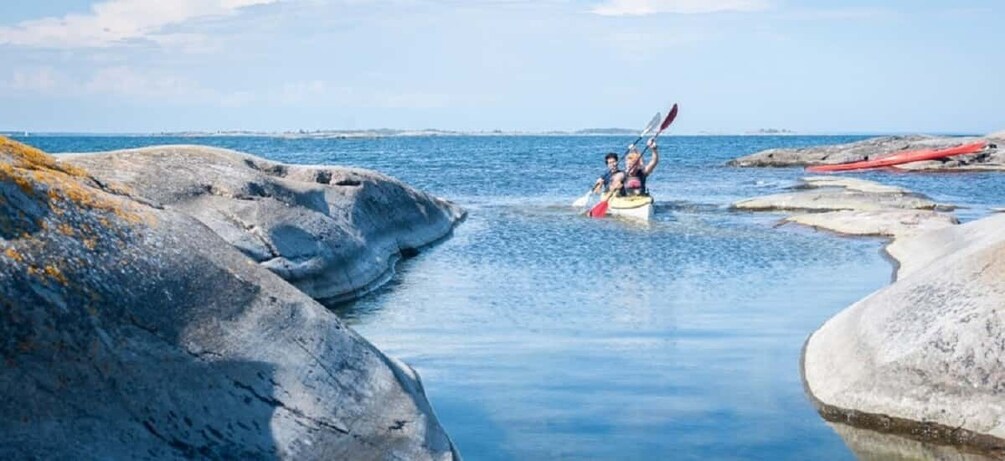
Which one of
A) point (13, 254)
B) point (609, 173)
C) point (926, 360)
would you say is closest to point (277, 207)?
point (926, 360)

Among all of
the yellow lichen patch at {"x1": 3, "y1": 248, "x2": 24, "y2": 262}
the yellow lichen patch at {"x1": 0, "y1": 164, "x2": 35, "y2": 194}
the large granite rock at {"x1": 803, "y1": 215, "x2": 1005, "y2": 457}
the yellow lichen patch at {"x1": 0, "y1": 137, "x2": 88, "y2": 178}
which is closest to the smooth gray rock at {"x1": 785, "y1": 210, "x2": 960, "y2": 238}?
the large granite rock at {"x1": 803, "y1": 215, "x2": 1005, "y2": 457}

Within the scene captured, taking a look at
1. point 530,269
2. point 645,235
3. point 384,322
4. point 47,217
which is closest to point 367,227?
point 530,269

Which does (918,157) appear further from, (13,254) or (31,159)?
(13,254)

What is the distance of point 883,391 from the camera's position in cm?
1038

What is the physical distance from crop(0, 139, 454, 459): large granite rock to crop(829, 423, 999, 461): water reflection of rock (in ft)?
12.6

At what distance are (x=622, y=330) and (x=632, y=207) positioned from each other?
55.0 feet

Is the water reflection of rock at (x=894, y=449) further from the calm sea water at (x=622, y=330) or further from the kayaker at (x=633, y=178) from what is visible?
the kayaker at (x=633, y=178)

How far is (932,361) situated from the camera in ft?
33.2

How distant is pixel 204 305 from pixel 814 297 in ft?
39.7

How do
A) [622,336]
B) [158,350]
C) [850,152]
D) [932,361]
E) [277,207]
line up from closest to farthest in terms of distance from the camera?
[158,350]
[932,361]
[622,336]
[277,207]
[850,152]

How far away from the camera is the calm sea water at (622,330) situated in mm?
10312

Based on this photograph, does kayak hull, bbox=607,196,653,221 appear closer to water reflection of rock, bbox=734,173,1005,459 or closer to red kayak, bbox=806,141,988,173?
water reflection of rock, bbox=734,173,1005,459

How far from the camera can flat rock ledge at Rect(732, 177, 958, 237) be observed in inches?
995

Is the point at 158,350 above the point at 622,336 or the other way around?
above
